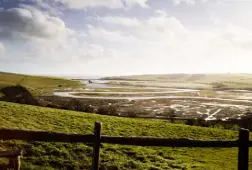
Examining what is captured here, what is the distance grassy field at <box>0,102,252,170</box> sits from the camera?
571 inches

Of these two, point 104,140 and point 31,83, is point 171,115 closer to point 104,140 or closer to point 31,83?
point 104,140

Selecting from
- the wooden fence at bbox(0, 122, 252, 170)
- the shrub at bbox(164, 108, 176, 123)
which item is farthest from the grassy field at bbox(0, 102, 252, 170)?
the wooden fence at bbox(0, 122, 252, 170)

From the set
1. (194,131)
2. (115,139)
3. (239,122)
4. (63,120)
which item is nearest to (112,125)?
(63,120)

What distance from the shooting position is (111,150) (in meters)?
17.3

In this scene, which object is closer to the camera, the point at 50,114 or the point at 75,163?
the point at 75,163

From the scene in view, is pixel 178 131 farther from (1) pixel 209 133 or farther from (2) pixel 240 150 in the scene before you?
(2) pixel 240 150

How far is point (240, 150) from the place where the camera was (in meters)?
7.41

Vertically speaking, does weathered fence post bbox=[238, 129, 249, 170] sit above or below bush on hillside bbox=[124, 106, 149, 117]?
above

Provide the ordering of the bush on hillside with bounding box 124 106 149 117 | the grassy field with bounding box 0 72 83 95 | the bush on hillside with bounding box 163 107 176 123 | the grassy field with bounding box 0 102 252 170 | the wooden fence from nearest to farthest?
the wooden fence, the grassy field with bounding box 0 102 252 170, the bush on hillside with bounding box 163 107 176 123, the bush on hillside with bounding box 124 106 149 117, the grassy field with bounding box 0 72 83 95

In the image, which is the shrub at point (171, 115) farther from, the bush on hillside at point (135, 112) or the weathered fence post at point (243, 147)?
the weathered fence post at point (243, 147)

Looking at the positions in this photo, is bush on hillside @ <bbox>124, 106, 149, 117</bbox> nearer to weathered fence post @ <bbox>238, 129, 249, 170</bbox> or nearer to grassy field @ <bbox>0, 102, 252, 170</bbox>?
grassy field @ <bbox>0, 102, 252, 170</bbox>

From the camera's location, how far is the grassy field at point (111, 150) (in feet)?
47.6

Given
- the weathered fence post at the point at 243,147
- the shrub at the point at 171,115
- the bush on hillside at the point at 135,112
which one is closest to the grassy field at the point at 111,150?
the shrub at the point at 171,115

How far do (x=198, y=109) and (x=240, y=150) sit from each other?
49189 mm
